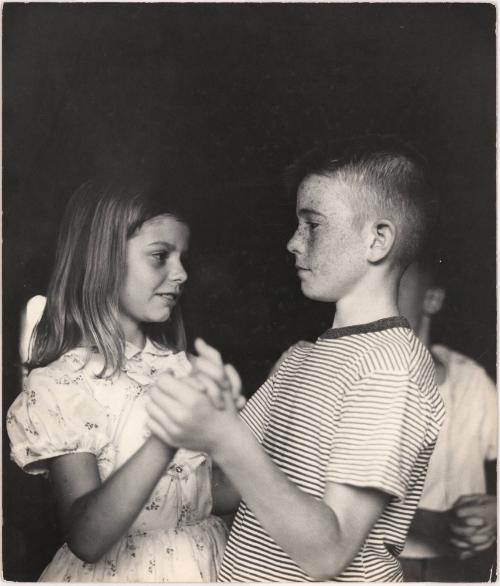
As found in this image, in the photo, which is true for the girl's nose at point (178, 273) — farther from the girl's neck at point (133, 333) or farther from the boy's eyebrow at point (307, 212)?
the boy's eyebrow at point (307, 212)

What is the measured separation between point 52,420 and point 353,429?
449 mm

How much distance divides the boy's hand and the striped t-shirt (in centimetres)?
17

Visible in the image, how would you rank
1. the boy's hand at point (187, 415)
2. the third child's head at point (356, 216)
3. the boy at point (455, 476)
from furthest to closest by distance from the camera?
the boy at point (455, 476) → the third child's head at point (356, 216) → the boy's hand at point (187, 415)

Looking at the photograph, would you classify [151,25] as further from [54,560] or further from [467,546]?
[467,546]

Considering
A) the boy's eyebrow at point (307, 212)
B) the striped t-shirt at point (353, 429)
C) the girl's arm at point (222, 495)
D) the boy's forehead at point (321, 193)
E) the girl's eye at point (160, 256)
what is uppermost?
the boy's forehead at point (321, 193)

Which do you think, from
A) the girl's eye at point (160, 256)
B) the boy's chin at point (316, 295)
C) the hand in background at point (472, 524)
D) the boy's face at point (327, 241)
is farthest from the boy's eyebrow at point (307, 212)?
the hand in background at point (472, 524)

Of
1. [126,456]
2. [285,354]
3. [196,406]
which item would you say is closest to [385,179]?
[285,354]

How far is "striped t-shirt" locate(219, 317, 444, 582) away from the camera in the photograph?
95 cm

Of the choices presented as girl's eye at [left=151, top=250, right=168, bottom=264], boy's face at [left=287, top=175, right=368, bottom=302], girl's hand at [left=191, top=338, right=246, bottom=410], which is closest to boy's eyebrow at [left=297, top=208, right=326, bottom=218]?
boy's face at [left=287, top=175, right=368, bottom=302]

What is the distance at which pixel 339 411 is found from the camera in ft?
3.24

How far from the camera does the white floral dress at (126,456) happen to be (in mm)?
1097

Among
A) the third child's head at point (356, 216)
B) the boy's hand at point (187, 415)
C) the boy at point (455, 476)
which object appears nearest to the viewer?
the boy's hand at point (187, 415)

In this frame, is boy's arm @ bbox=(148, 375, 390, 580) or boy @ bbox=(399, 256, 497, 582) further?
boy @ bbox=(399, 256, 497, 582)

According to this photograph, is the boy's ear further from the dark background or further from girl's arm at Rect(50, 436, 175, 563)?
girl's arm at Rect(50, 436, 175, 563)
